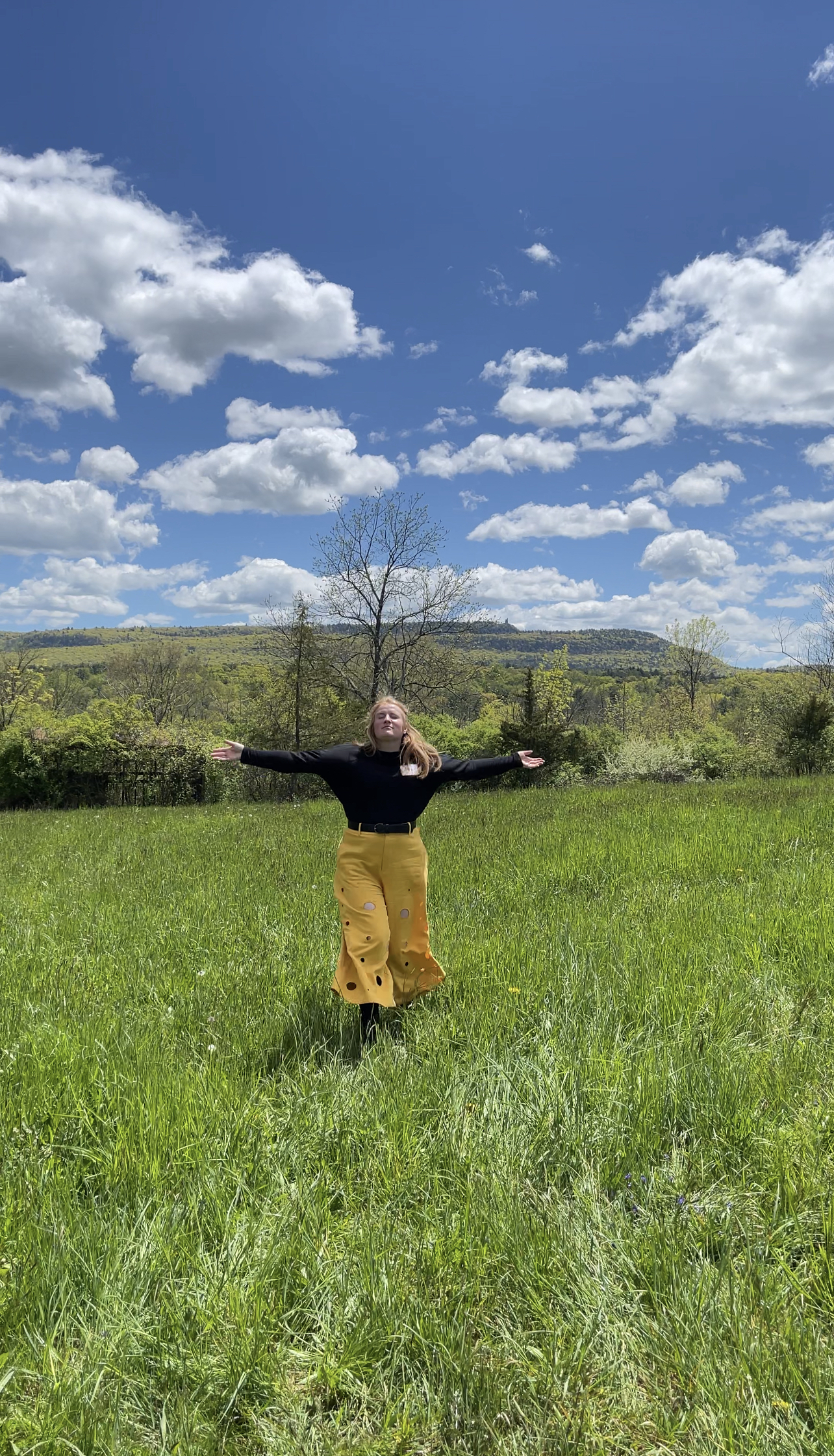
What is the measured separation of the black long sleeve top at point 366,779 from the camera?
4.30 meters

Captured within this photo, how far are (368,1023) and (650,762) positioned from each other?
2166 centimetres

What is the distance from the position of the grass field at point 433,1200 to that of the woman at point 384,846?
350mm

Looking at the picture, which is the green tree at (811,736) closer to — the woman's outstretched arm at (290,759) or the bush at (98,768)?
the bush at (98,768)

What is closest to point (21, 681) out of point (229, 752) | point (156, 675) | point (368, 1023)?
point (156, 675)

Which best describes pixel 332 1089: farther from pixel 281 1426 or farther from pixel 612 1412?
pixel 612 1412

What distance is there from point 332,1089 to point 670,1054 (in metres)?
1.63

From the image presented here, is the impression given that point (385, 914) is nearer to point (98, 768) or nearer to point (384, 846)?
point (384, 846)

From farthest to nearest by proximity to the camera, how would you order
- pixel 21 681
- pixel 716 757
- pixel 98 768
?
pixel 21 681
pixel 716 757
pixel 98 768

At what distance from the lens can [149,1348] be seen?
6.26 feet

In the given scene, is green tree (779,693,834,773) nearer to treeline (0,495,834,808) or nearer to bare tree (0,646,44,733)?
treeline (0,495,834,808)

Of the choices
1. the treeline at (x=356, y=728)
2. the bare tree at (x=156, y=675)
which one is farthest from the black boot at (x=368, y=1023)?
the bare tree at (x=156, y=675)

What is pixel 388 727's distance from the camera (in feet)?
14.4

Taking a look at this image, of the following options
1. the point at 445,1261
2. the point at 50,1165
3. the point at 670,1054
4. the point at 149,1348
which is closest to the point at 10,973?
the point at 50,1165

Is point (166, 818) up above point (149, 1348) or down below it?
below
